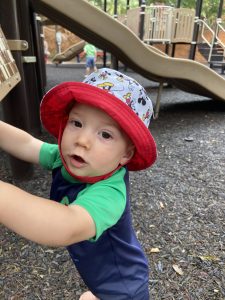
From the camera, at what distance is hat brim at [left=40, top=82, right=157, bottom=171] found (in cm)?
82

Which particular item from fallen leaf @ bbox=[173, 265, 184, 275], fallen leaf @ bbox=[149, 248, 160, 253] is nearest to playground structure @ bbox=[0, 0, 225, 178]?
fallen leaf @ bbox=[149, 248, 160, 253]

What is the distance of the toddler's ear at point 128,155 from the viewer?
92 cm

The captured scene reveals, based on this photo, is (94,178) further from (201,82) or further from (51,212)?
(201,82)

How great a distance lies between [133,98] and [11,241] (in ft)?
3.43

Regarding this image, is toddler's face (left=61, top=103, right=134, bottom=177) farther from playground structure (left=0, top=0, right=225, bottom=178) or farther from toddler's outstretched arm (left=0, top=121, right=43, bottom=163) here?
playground structure (left=0, top=0, right=225, bottom=178)

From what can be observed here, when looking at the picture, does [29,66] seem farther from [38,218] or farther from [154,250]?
[38,218]

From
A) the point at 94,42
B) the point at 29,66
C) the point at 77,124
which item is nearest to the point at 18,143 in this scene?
the point at 77,124

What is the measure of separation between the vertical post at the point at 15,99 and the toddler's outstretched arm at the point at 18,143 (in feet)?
3.28

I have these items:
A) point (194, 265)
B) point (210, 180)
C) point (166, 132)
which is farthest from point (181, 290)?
point (166, 132)

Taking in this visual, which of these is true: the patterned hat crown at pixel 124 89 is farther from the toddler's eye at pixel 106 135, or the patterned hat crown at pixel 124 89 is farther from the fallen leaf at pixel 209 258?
the fallen leaf at pixel 209 258

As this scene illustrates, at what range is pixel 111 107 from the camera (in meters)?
0.81

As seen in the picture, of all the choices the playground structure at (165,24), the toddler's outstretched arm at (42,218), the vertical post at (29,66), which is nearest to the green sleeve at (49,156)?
the toddler's outstretched arm at (42,218)

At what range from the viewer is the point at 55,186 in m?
1.04

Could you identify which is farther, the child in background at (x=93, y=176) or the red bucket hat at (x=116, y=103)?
the red bucket hat at (x=116, y=103)
